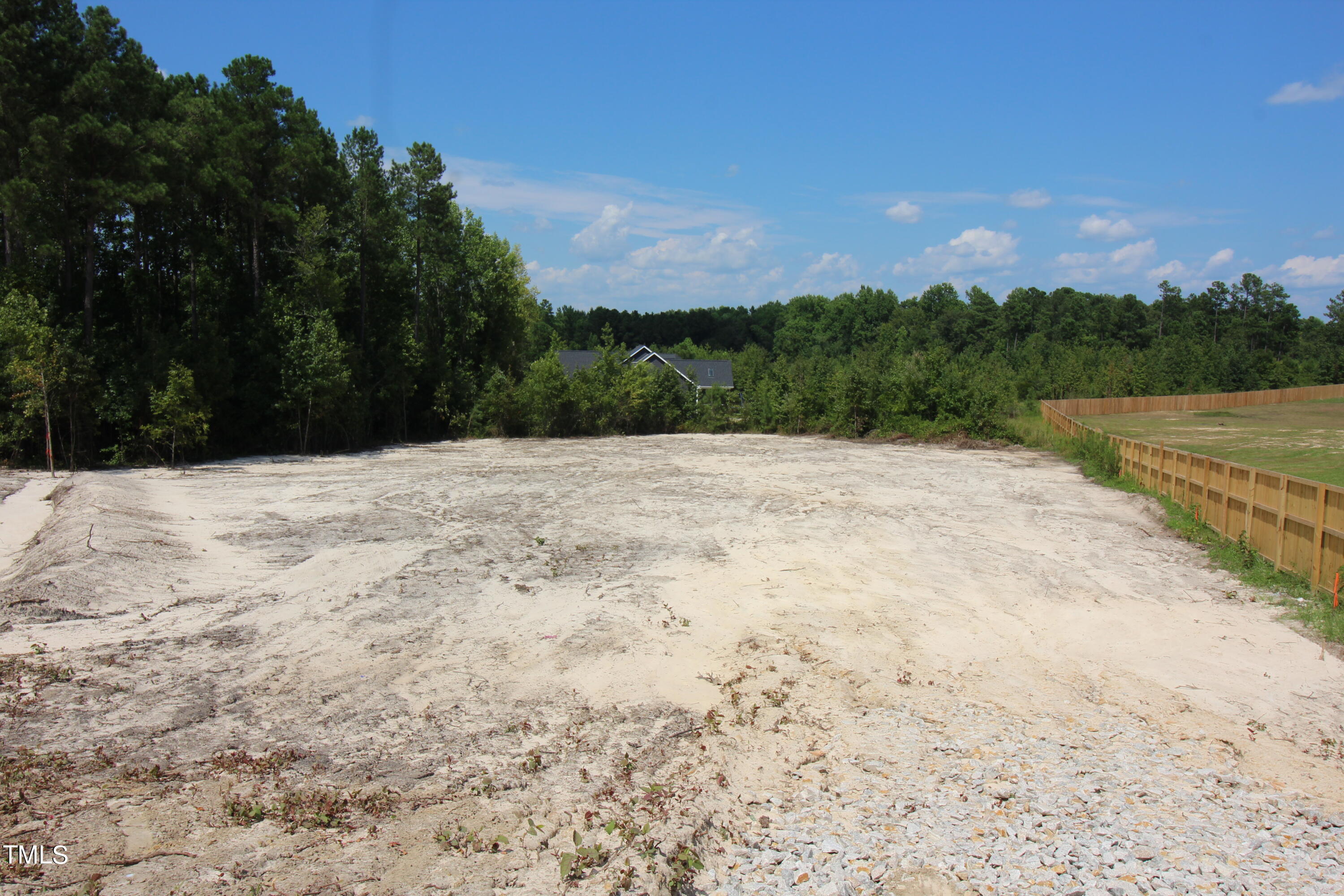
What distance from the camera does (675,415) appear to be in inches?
1540

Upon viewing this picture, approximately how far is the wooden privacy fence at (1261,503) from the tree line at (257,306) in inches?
677

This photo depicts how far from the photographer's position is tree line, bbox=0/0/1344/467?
20688 mm

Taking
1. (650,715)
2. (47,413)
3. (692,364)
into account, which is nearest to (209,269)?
(47,413)

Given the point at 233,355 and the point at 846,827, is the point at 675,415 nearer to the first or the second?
the point at 233,355

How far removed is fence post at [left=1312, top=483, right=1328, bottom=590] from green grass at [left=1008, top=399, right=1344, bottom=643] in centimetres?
18

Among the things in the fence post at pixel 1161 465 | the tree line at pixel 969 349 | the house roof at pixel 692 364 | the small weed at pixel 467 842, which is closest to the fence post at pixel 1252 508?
the fence post at pixel 1161 465

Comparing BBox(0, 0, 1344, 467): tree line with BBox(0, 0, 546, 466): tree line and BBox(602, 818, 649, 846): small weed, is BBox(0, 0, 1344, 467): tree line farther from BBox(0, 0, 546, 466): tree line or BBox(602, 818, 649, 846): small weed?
BBox(602, 818, 649, 846): small weed

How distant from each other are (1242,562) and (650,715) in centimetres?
966

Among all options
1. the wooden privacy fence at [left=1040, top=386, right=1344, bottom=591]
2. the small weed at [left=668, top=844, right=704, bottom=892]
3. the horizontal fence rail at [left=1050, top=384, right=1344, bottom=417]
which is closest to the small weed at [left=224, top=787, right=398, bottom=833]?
the small weed at [left=668, top=844, right=704, bottom=892]

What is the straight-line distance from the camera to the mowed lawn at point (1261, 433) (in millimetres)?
25797

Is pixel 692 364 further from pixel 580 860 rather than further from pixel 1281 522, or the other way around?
pixel 580 860

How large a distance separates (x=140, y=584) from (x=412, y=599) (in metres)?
3.41

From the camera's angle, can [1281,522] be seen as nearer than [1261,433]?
Yes

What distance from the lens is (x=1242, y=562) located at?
11016mm
